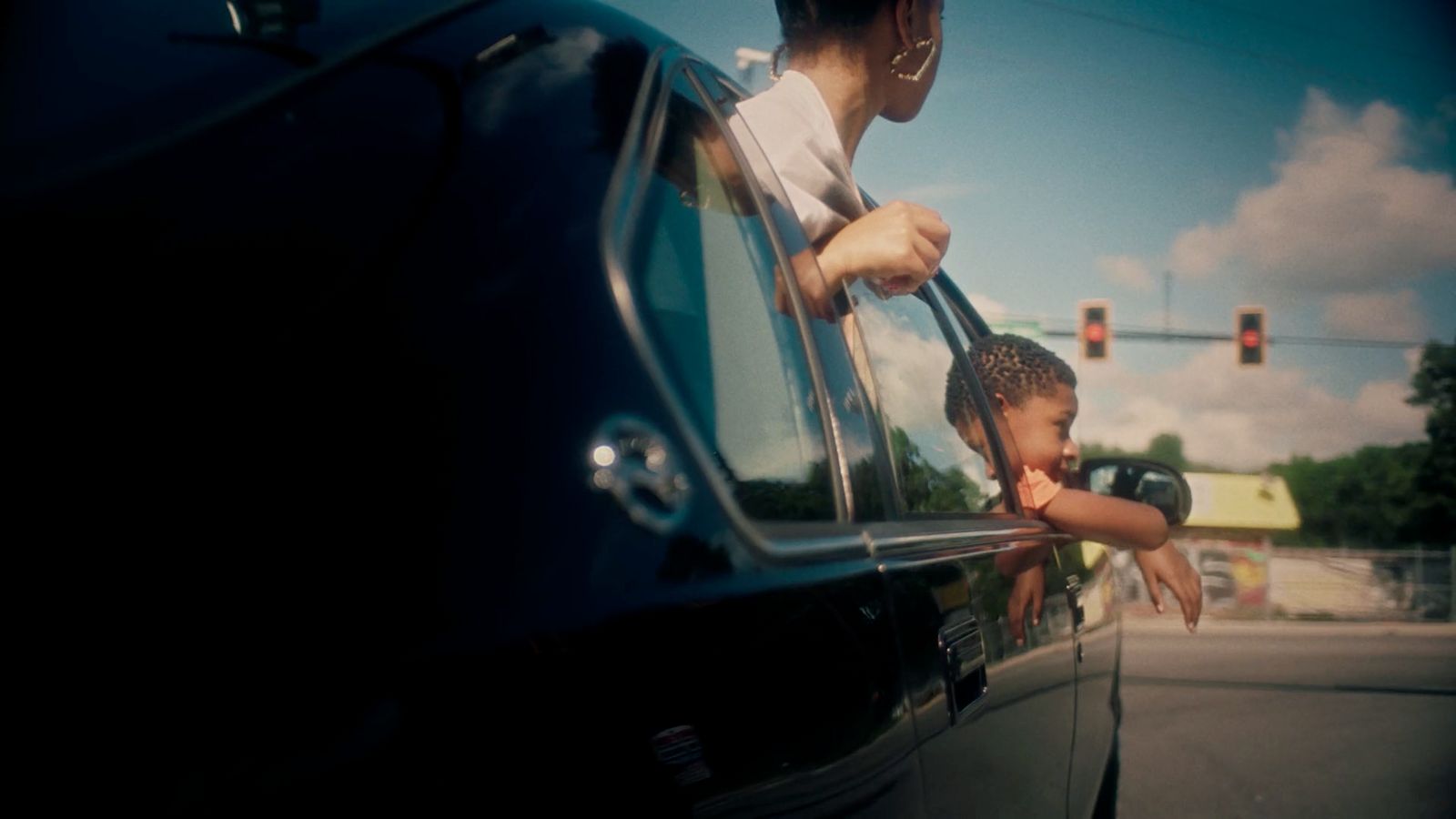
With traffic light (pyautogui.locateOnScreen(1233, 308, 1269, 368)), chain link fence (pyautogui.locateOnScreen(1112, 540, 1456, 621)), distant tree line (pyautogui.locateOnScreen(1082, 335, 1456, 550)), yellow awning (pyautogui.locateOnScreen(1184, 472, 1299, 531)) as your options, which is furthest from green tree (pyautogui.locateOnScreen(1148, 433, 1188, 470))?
traffic light (pyautogui.locateOnScreen(1233, 308, 1269, 368))

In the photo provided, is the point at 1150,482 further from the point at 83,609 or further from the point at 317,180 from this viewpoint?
the point at 83,609

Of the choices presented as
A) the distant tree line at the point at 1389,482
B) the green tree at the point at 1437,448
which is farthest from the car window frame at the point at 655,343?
the green tree at the point at 1437,448

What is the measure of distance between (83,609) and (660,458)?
0.49m

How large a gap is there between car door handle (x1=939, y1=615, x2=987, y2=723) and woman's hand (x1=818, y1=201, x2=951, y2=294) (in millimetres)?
580

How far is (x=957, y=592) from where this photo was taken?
6.16ft

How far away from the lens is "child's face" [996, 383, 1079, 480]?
2.90 metres

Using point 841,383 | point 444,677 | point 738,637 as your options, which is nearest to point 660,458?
point 738,637

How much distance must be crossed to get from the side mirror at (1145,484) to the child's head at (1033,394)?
0.95 feet

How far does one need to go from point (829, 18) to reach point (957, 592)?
1203 mm

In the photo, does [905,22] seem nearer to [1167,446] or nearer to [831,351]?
[831,351]

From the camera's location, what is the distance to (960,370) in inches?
109

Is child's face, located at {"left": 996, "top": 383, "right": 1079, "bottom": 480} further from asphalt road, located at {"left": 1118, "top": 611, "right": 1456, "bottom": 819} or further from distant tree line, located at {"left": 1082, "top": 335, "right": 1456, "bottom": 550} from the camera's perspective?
distant tree line, located at {"left": 1082, "top": 335, "right": 1456, "bottom": 550}

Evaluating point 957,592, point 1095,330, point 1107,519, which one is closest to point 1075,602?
point 1107,519

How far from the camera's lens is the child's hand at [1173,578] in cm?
326
